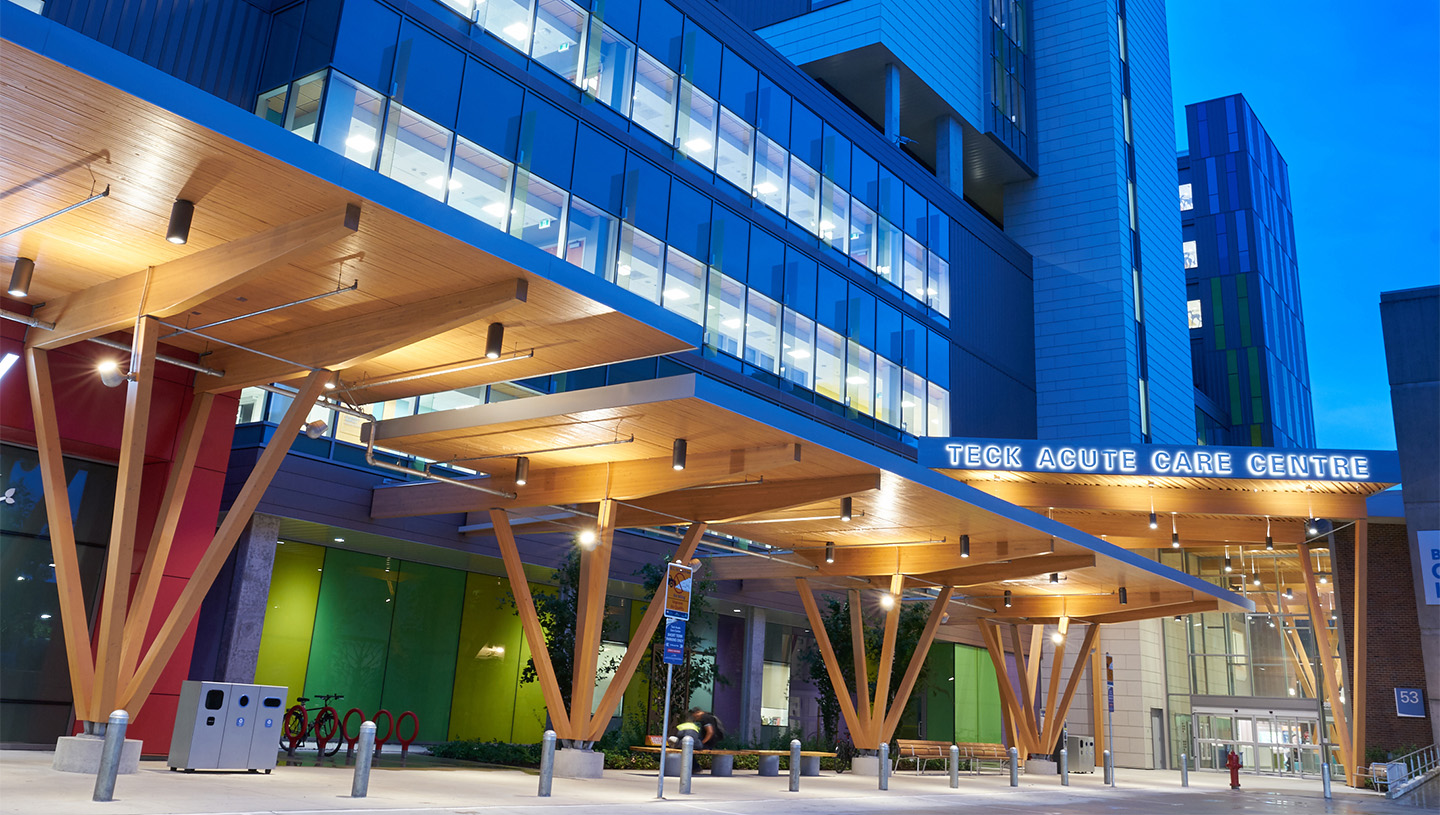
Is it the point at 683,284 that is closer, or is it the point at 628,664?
the point at 628,664

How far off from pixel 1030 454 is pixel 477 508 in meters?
17.6

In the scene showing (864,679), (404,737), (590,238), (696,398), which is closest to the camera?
(696,398)

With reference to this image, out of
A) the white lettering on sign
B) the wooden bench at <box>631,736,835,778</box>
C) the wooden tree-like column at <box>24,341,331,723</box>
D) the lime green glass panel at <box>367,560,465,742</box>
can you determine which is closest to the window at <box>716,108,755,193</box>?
the lime green glass panel at <box>367,560,465,742</box>

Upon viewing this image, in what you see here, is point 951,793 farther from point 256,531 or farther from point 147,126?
point 147,126

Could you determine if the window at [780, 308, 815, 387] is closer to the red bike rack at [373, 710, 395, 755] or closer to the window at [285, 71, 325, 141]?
the red bike rack at [373, 710, 395, 755]

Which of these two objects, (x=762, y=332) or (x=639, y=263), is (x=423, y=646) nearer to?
(x=639, y=263)

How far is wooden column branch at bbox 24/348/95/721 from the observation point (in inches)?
536

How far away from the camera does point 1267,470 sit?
1204 inches

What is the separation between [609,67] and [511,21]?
302cm

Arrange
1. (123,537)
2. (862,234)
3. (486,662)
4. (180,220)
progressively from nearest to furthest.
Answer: (180,220), (123,537), (486,662), (862,234)

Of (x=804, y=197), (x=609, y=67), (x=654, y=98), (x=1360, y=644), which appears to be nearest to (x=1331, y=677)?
(x=1360, y=644)

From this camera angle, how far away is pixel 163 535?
1466cm

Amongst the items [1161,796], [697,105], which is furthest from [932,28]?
Answer: [1161,796]

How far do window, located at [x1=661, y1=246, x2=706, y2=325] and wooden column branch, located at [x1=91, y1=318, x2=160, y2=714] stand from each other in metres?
15.1
